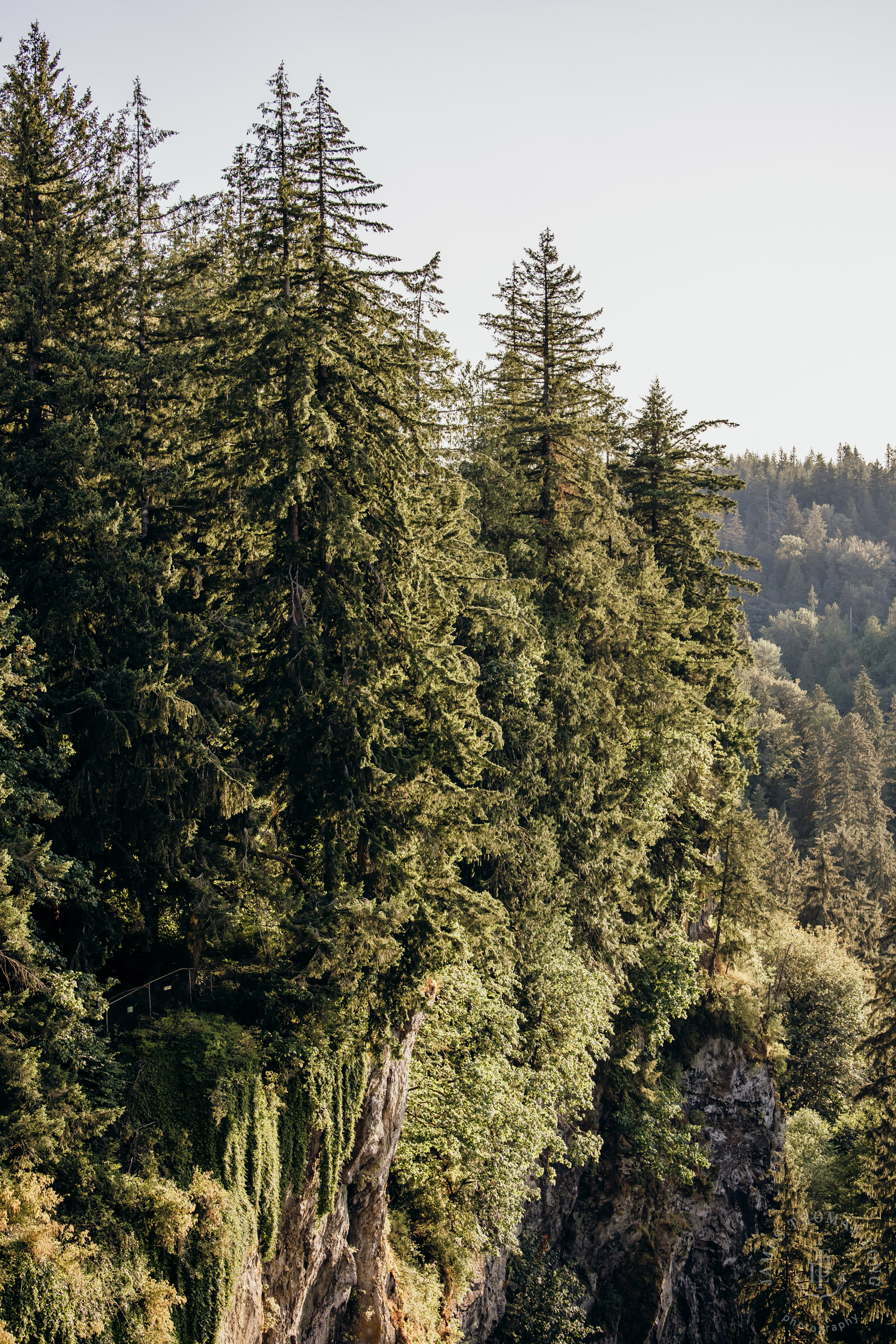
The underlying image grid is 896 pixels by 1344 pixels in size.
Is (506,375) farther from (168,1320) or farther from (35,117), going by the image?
(168,1320)

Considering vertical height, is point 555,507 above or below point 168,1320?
above

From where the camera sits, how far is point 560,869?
2398 cm

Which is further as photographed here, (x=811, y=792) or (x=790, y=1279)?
(x=811, y=792)

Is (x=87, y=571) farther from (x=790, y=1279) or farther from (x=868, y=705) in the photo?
(x=868, y=705)

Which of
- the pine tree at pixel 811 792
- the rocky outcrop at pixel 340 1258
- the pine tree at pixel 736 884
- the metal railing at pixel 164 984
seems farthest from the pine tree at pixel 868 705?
the metal railing at pixel 164 984

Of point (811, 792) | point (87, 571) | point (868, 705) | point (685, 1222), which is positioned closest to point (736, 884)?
point (685, 1222)

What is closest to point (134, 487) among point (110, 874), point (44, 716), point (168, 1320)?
point (44, 716)

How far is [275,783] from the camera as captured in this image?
1529cm

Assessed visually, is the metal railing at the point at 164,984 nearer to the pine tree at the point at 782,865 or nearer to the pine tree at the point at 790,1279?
the pine tree at the point at 790,1279

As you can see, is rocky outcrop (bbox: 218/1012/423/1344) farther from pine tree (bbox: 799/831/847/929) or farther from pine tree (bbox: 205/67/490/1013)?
pine tree (bbox: 799/831/847/929)

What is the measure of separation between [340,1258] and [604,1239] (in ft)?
49.9

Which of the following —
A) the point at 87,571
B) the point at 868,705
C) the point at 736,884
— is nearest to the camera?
the point at 87,571

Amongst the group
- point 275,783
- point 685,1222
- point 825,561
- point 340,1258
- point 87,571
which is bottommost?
point 685,1222

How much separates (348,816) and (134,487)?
619 centimetres
